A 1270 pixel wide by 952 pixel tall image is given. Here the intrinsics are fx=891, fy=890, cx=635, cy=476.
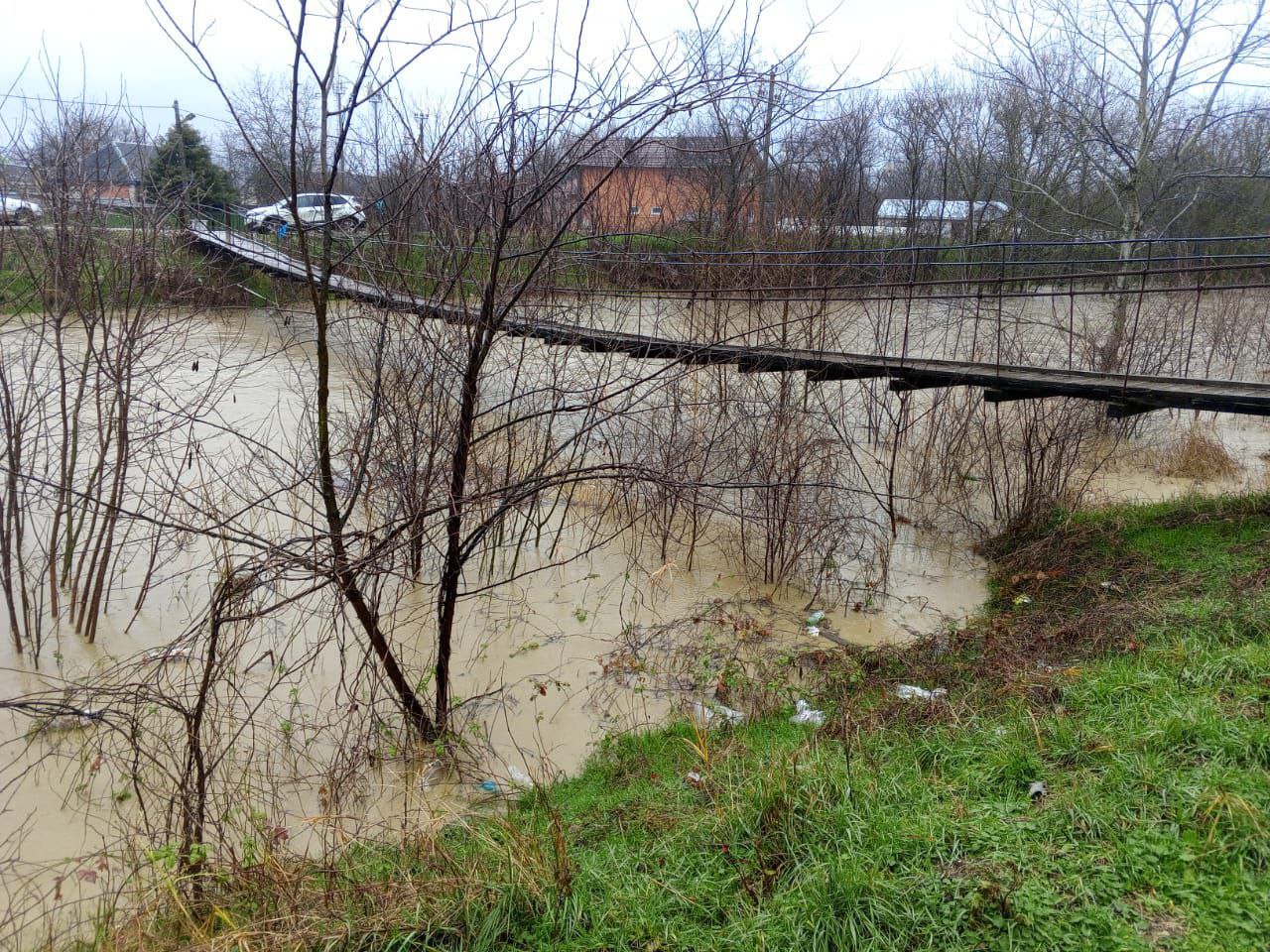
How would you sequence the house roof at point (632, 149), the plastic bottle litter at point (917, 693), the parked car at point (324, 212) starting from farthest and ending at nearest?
the plastic bottle litter at point (917, 693) → the parked car at point (324, 212) → the house roof at point (632, 149)

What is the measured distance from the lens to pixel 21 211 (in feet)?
20.3

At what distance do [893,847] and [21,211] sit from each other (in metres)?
6.80

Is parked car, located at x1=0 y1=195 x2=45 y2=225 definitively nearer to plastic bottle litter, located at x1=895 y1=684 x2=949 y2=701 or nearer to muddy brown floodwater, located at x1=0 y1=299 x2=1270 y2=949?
muddy brown floodwater, located at x1=0 y1=299 x2=1270 y2=949

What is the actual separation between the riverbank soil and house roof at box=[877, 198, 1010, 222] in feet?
55.8

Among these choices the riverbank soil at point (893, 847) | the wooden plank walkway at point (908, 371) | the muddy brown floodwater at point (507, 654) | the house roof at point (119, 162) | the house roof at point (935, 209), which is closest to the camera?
the riverbank soil at point (893, 847)

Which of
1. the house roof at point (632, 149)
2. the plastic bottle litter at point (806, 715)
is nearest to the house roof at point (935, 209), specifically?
the house roof at point (632, 149)

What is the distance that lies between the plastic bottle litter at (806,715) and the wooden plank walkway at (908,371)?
2.40 metres

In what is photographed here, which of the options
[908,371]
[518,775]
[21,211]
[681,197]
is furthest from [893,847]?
[681,197]

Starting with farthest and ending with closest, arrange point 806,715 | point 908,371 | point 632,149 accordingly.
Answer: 1. point 908,371
2. point 806,715
3. point 632,149

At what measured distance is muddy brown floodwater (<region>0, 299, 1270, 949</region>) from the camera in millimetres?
4480

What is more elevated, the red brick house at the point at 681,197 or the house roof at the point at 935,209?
the house roof at the point at 935,209

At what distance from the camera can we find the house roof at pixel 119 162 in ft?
20.5

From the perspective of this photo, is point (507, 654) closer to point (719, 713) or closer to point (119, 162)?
point (719, 713)

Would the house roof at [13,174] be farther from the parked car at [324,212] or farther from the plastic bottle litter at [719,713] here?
the plastic bottle litter at [719,713]
